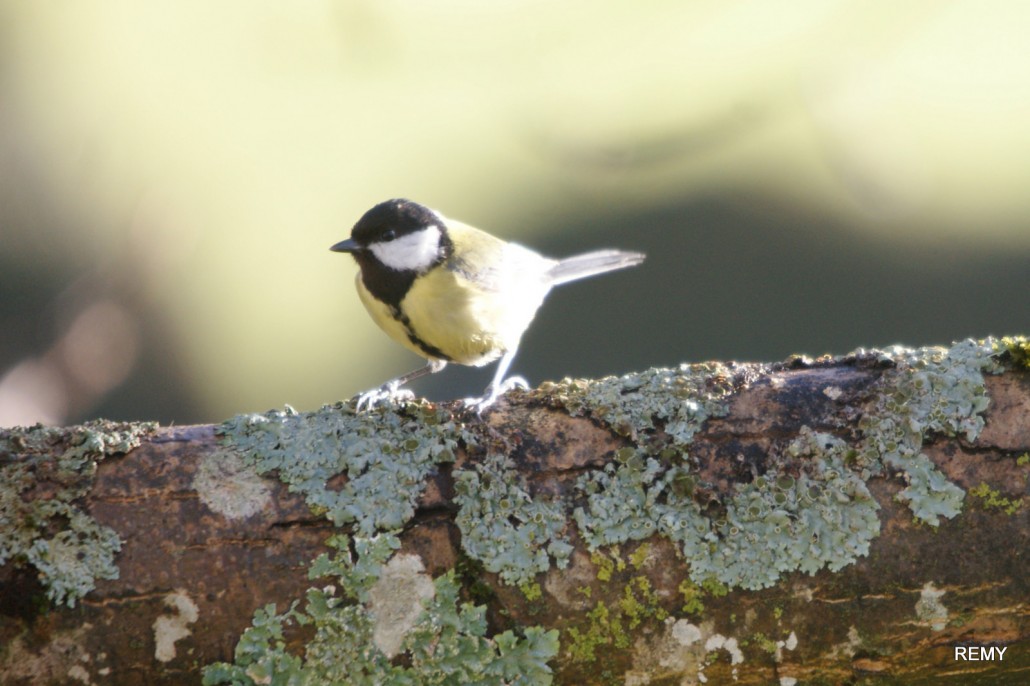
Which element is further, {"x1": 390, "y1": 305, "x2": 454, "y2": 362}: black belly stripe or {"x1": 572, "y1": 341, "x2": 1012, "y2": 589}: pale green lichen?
{"x1": 390, "y1": 305, "x2": 454, "y2": 362}: black belly stripe

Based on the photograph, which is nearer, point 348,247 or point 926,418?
point 926,418

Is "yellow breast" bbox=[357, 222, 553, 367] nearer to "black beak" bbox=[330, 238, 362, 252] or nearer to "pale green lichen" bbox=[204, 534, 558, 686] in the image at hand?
"black beak" bbox=[330, 238, 362, 252]

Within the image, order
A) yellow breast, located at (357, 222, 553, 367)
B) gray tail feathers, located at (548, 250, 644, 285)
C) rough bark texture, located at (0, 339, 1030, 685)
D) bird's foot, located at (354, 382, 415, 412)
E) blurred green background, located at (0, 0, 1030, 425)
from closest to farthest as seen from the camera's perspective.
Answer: rough bark texture, located at (0, 339, 1030, 685) → bird's foot, located at (354, 382, 415, 412) → yellow breast, located at (357, 222, 553, 367) → gray tail feathers, located at (548, 250, 644, 285) → blurred green background, located at (0, 0, 1030, 425)

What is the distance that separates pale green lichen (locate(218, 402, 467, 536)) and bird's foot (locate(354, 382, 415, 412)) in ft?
0.17

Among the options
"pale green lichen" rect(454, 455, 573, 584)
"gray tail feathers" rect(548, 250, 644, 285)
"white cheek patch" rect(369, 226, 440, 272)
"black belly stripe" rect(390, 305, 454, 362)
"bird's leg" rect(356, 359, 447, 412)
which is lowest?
"pale green lichen" rect(454, 455, 573, 584)

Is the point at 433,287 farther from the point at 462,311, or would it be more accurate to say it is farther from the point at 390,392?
the point at 390,392

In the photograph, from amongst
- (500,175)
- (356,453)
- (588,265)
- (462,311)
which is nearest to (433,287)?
(462,311)

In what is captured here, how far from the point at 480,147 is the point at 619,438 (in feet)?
6.83

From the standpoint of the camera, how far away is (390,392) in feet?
6.20

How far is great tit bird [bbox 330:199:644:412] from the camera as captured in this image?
7.14ft

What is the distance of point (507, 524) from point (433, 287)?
0.98 metres

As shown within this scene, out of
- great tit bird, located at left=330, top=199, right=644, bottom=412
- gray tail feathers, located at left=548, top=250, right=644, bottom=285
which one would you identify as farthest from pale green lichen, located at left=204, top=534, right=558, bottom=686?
gray tail feathers, located at left=548, top=250, right=644, bottom=285

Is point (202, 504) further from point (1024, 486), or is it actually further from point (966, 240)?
point (966, 240)

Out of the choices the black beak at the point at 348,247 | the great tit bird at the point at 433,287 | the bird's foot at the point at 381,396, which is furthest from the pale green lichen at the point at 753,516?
the black beak at the point at 348,247
